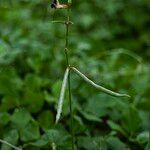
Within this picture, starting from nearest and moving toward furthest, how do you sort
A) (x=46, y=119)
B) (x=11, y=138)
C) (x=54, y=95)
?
(x=11, y=138) → (x=46, y=119) → (x=54, y=95)

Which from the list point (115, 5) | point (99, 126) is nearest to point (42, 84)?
point (99, 126)

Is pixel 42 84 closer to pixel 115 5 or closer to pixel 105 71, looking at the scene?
pixel 105 71

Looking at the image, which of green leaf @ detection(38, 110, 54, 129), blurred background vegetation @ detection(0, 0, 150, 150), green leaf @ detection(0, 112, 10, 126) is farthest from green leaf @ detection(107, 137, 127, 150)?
green leaf @ detection(0, 112, 10, 126)

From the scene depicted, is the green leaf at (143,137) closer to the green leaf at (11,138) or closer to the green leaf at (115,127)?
the green leaf at (115,127)

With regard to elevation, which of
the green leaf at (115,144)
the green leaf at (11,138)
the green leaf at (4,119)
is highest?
the green leaf at (4,119)

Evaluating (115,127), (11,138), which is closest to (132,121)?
(115,127)

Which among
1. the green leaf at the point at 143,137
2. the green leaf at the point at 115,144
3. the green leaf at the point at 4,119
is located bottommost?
the green leaf at the point at 115,144

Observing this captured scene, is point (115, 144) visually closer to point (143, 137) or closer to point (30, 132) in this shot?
point (143, 137)

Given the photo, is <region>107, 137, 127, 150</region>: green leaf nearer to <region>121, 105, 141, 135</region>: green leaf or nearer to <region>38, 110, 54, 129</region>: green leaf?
<region>121, 105, 141, 135</region>: green leaf

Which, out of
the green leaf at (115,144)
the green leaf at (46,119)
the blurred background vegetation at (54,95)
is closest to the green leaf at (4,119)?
the blurred background vegetation at (54,95)

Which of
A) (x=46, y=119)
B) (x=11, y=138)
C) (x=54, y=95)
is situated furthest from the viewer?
(x=54, y=95)

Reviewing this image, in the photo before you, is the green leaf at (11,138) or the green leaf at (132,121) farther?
the green leaf at (132,121)

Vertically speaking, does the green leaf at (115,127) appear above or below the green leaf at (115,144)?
above

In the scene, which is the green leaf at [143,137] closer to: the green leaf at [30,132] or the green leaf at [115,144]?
the green leaf at [115,144]
